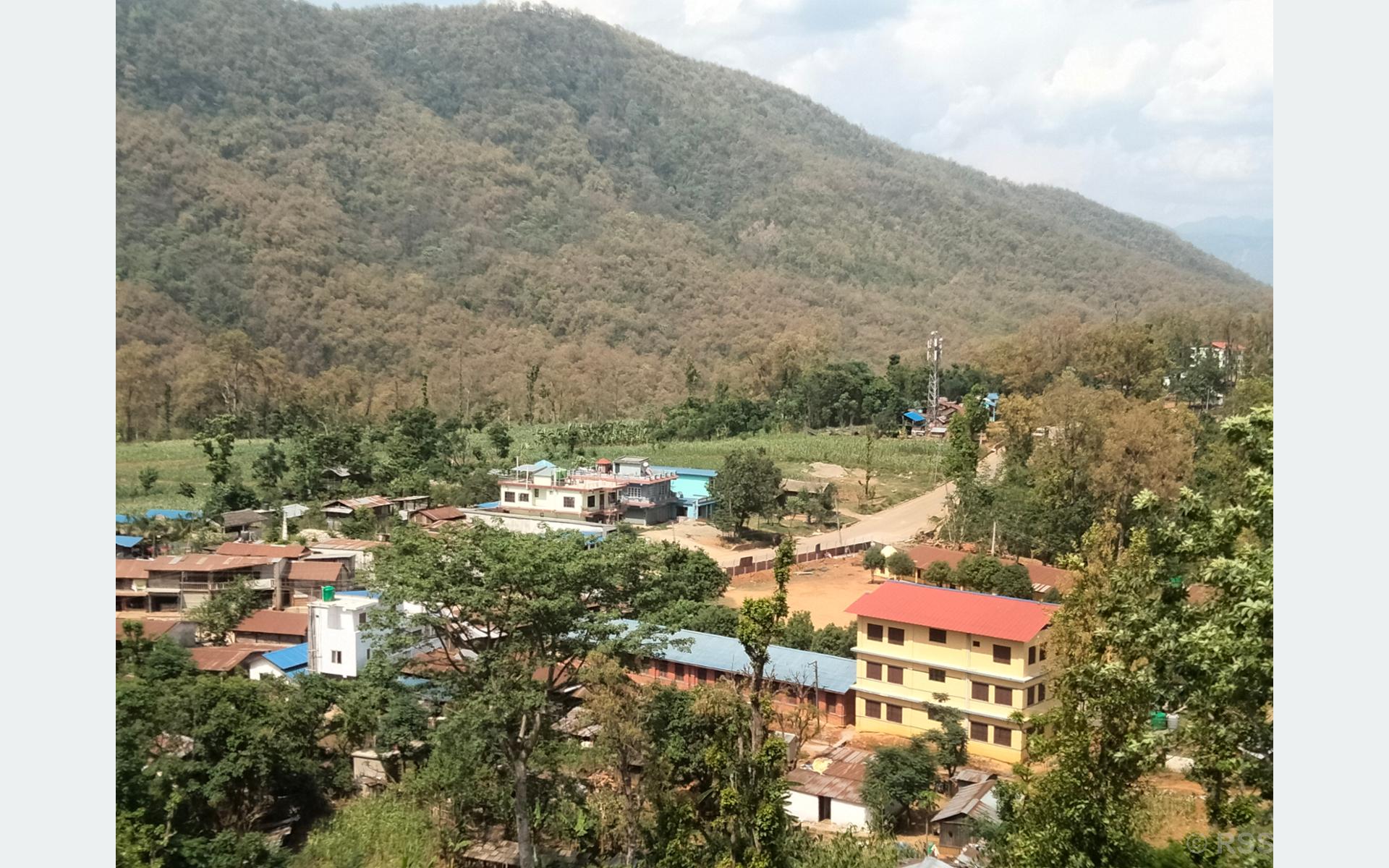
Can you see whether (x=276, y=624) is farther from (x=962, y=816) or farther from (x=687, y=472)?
(x=687, y=472)

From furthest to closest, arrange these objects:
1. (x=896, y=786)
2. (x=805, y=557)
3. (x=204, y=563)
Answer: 1. (x=805, y=557)
2. (x=204, y=563)
3. (x=896, y=786)

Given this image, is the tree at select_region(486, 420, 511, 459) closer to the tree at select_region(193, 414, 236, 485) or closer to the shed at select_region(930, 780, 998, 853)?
the tree at select_region(193, 414, 236, 485)

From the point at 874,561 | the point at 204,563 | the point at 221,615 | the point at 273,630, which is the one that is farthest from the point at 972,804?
the point at 204,563

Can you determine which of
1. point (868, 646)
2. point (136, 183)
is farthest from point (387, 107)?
point (868, 646)

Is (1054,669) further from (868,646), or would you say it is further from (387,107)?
(387,107)

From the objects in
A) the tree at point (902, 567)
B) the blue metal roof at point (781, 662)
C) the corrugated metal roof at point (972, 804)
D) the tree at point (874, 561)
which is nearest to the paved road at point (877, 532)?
the tree at point (874, 561)

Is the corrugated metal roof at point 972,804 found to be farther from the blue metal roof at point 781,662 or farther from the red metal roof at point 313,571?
the red metal roof at point 313,571
